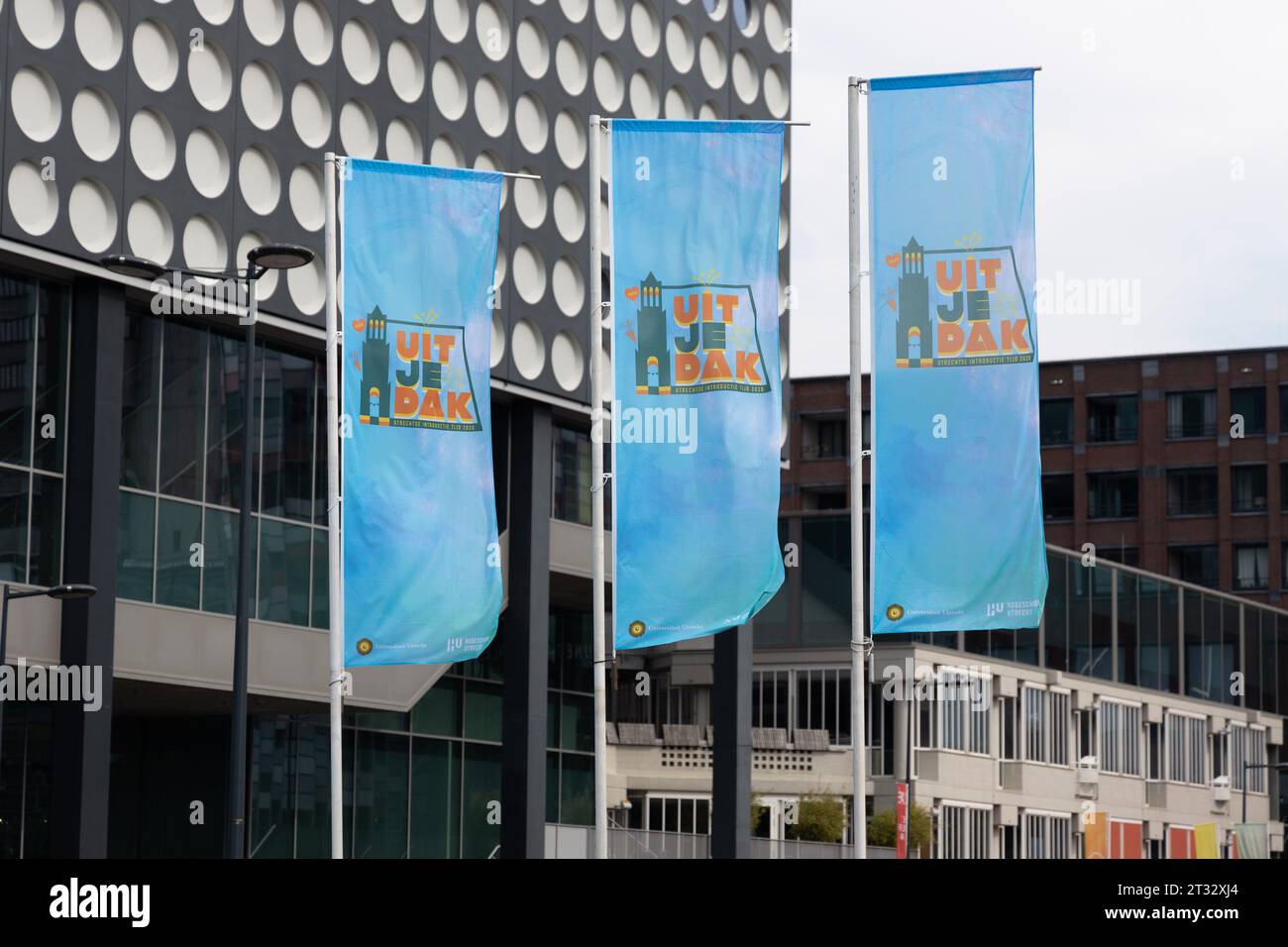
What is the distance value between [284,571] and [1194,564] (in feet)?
299

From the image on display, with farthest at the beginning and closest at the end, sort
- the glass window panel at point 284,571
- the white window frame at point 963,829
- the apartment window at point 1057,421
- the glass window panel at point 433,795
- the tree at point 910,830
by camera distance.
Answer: the apartment window at point 1057,421 → the white window frame at point 963,829 → the tree at point 910,830 → the glass window panel at point 433,795 → the glass window panel at point 284,571

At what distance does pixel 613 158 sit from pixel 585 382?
20429 mm

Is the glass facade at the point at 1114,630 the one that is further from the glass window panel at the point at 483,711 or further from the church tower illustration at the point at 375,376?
the church tower illustration at the point at 375,376

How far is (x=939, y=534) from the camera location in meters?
22.8

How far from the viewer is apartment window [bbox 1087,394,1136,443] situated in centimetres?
12156

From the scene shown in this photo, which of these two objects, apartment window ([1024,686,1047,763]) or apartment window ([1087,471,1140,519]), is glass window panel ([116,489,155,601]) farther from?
apartment window ([1087,471,1140,519])

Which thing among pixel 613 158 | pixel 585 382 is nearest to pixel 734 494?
pixel 613 158

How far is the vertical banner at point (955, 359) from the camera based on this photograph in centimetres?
2270

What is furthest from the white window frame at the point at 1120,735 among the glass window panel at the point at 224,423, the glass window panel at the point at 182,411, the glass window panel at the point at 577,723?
the glass window panel at the point at 182,411

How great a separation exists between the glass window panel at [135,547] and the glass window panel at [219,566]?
1.30 metres

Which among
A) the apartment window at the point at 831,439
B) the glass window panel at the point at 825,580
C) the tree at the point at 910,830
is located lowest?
the tree at the point at 910,830

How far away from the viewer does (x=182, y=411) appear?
36781mm
